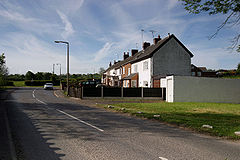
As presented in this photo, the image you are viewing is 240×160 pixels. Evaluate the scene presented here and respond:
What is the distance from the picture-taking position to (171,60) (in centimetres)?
3203

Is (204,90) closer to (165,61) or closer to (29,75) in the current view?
(165,61)

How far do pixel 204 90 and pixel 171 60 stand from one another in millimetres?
10014

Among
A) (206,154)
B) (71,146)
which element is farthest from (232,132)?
(71,146)

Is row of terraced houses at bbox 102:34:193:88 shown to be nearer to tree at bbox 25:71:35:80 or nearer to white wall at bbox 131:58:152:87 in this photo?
white wall at bbox 131:58:152:87

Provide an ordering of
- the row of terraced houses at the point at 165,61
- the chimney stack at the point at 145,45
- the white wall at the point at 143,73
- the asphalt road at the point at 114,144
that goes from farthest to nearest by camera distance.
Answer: the chimney stack at the point at 145,45 < the white wall at the point at 143,73 < the row of terraced houses at the point at 165,61 < the asphalt road at the point at 114,144

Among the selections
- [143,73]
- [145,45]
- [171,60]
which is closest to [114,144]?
[171,60]

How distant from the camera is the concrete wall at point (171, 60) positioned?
31.3m

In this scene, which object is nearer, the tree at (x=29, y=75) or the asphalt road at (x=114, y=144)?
the asphalt road at (x=114, y=144)

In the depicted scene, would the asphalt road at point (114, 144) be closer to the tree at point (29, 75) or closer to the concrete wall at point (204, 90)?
the concrete wall at point (204, 90)

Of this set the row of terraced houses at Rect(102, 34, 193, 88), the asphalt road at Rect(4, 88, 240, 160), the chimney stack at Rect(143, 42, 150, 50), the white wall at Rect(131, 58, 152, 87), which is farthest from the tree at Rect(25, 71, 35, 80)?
the asphalt road at Rect(4, 88, 240, 160)

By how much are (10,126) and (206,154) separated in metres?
7.52

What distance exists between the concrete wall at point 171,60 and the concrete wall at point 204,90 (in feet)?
27.6

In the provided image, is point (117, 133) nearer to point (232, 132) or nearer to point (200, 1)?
point (232, 132)

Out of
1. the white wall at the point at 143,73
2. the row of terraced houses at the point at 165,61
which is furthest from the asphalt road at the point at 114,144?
the white wall at the point at 143,73
